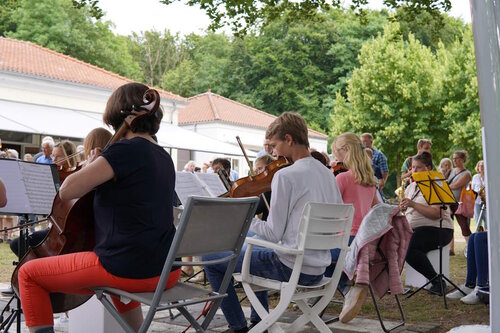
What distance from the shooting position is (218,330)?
530 centimetres

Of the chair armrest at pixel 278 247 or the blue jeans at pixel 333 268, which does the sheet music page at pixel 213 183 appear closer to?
the blue jeans at pixel 333 268

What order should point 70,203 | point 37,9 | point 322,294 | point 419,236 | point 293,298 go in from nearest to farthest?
point 70,203, point 293,298, point 322,294, point 419,236, point 37,9

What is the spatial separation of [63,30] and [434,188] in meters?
38.9

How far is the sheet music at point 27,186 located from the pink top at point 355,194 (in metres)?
2.70

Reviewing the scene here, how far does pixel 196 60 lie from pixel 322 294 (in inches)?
2260

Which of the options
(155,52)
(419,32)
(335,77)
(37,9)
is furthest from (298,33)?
(37,9)

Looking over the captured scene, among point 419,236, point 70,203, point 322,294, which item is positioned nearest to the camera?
point 70,203

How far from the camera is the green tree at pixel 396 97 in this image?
36.5 meters

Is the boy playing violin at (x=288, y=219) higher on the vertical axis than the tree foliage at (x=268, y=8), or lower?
lower

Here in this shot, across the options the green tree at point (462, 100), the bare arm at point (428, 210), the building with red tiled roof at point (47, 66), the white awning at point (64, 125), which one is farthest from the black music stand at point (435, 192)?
the green tree at point (462, 100)

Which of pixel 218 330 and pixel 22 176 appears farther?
pixel 218 330

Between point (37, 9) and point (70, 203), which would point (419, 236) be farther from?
point (37, 9)

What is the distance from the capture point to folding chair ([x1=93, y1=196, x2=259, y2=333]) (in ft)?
10.3

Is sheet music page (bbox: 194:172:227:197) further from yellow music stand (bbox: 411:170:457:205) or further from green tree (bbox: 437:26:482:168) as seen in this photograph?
green tree (bbox: 437:26:482:168)
